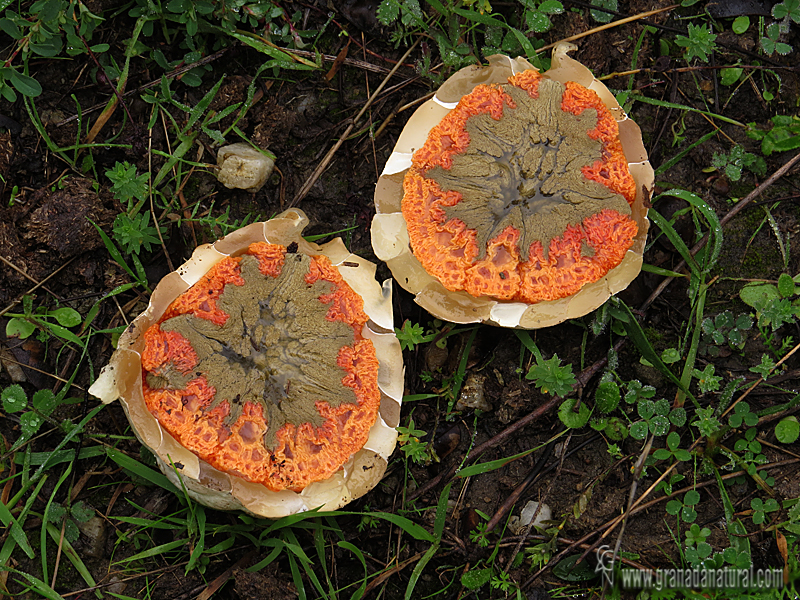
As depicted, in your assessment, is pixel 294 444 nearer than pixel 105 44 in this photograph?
Yes

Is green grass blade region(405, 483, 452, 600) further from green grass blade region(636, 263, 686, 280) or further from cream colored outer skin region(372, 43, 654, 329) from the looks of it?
green grass blade region(636, 263, 686, 280)

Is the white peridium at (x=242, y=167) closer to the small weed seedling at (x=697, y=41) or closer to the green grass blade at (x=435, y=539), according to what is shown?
the green grass blade at (x=435, y=539)

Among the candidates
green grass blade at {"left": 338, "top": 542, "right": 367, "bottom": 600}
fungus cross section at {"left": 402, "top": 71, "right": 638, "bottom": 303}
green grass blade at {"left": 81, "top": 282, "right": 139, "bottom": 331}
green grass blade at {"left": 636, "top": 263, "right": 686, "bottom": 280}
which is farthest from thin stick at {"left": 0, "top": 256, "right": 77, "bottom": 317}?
green grass blade at {"left": 636, "top": 263, "right": 686, "bottom": 280}

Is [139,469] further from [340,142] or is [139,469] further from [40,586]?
[340,142]

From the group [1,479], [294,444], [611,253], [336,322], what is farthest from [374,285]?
[1,479]

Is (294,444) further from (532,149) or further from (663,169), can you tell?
(663,169)

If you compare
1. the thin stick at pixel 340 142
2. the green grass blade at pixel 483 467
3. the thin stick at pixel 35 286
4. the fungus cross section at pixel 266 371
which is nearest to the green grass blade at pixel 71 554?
the fungus cross section at pixel 266 371

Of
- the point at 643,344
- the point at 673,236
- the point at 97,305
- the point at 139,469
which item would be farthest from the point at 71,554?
the point at 673,236
